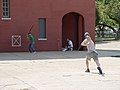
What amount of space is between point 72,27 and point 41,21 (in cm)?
430

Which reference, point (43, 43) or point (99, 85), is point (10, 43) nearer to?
point (43, 43)

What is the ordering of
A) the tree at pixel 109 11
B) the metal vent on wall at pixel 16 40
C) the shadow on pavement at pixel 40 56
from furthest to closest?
the tree at pixel 109 11 → the metal vent on wall at pixel 16 40 → the shadow on pavement at pixel 40 56

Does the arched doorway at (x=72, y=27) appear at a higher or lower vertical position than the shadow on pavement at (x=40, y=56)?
higher

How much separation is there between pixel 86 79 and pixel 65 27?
76.4 ft

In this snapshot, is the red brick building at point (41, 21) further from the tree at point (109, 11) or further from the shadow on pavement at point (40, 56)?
the tree at point (109, 11)

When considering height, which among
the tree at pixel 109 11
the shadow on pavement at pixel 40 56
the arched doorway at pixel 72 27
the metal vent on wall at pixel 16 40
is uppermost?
the tree at pixel 109 11

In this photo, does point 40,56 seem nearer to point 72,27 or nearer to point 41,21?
point 41,21

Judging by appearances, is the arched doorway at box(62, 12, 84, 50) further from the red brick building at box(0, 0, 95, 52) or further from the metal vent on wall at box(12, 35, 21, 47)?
the metal vent on wall at box(12, 35, 21, 47)

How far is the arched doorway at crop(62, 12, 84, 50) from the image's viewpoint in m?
40.2

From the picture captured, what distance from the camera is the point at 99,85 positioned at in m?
15.7

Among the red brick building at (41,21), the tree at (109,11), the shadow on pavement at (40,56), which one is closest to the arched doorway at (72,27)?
the red brick building at (41,21)

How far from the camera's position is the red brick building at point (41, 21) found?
35.9 metres

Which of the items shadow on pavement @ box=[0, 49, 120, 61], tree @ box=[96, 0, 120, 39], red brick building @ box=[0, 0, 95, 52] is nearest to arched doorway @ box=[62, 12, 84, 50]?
red brick building @ box=[0, 0, 95, 52]

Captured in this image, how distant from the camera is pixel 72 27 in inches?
1603
